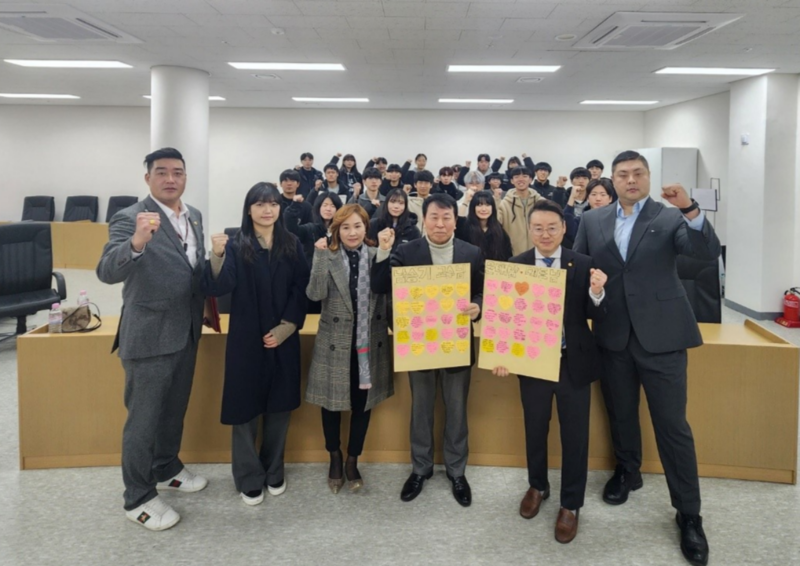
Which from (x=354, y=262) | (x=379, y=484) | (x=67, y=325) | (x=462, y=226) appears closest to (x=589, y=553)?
(x=379, y=484)

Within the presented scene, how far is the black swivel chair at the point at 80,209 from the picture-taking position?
38.4ft

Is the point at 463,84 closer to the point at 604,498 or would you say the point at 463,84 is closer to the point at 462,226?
the point at 462,226

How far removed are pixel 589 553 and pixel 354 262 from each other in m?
1.75

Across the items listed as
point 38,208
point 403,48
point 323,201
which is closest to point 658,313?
point 323,201

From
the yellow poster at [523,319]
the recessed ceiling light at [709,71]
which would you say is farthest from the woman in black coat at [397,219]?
the recessed ceiling light at [709,71]

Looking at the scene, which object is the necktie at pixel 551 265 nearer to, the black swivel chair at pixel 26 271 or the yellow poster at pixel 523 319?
the yellow poster at pixel 523 319

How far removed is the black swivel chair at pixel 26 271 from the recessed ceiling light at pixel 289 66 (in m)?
3.48

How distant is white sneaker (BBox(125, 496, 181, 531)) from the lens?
2.49 meters

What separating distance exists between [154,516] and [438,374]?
1576 mm

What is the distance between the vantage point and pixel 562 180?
261 inches

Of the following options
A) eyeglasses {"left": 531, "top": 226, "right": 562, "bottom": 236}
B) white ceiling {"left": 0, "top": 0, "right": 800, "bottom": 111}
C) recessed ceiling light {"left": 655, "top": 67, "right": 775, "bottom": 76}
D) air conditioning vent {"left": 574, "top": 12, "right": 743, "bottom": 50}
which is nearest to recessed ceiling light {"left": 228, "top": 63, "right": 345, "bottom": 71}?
white ceiling {"left": 0, "top": 0, "right": 800, "bottom": 111}

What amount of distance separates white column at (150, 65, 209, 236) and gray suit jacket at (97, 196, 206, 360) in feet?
18.2

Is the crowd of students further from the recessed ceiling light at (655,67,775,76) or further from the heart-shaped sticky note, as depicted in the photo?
the recessed ceiling light at (655,67,775,76)

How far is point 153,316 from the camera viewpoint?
244cm
